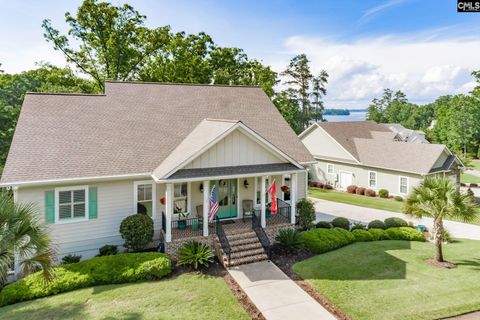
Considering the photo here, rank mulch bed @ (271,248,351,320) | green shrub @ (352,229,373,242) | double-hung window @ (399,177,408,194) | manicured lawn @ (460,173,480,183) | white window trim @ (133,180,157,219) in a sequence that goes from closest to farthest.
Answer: mulch bed @ (271,248,351,320) → white window trim @ (133,180,157,219) → green shrub @ (352,229,373,242) → double-hung window @ (399,177,408,194) → manicured lawn @ (460,173,480,183)

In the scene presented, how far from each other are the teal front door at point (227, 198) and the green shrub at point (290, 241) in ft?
10.5

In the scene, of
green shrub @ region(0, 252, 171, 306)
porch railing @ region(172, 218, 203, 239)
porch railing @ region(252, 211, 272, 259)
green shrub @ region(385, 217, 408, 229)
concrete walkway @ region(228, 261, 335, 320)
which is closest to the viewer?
concrete walkway @ region(228, 261, 335, 320)

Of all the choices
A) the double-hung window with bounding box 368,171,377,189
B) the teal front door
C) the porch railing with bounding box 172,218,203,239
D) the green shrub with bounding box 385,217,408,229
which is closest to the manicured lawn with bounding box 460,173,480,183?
the double-hung window with bounding box 368,171,377,189

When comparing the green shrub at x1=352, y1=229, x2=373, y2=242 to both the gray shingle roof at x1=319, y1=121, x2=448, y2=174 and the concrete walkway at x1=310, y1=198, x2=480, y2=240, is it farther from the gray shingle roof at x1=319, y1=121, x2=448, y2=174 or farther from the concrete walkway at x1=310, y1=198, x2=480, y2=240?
the gray shingle roof at x1=319, y1=121, x2=448, y2=174

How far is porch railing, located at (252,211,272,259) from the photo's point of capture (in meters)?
15.1

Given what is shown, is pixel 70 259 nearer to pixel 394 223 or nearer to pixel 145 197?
pixel 145 197

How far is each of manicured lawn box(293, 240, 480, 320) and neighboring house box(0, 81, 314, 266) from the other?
151 inches

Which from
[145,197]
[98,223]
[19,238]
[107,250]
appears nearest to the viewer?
[19,238]

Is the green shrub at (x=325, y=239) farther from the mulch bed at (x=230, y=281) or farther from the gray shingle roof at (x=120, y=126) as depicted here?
the mulch bed at (x=230, y=281)

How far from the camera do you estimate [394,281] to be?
1267 centimetres

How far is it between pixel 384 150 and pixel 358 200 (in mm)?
7112

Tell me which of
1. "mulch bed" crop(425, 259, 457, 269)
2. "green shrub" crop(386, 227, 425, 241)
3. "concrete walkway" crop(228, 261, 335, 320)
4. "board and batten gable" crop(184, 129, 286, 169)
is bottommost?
"concrete walkway" crop(228, 261, 335, 320)

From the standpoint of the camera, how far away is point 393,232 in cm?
1861

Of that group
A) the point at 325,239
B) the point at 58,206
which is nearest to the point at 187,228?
the point at 58,206
